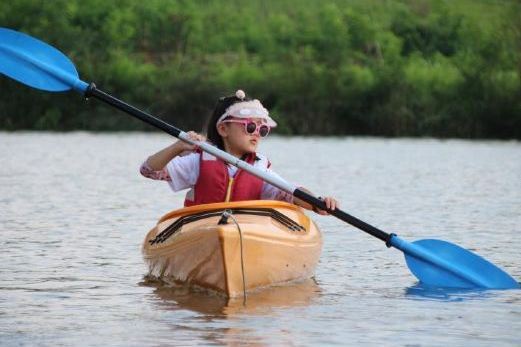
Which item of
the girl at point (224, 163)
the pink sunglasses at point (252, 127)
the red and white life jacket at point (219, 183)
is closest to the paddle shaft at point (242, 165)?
the girl at point (224, 163)

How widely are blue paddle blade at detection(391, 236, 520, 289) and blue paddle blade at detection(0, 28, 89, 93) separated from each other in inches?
117

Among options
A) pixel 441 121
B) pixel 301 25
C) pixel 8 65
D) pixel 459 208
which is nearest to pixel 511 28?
pixel 441 121

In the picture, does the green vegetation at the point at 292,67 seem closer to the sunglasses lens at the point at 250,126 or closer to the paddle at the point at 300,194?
the paddle at the point at 300,194

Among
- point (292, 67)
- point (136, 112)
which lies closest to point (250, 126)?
point (136, 112)

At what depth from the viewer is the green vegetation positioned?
1751 inches

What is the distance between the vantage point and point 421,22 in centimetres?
6222

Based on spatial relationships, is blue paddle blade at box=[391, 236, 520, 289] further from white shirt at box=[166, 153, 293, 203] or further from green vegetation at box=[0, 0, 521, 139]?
A: green vegetation at box=[0, 0, 521, 139]

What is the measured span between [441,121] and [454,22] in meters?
18.2

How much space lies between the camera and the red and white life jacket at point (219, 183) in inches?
452

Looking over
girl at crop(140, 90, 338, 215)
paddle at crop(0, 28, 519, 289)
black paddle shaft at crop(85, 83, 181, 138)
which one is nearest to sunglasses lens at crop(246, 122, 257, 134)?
girl at crop(140, 90, 338, 215)

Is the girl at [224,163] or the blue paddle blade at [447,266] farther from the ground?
the girl at [224,163]

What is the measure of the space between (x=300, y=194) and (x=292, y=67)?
37374 mm

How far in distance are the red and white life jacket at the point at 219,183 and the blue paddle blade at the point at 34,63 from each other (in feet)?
5.12

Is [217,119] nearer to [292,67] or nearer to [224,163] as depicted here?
[224,163]
